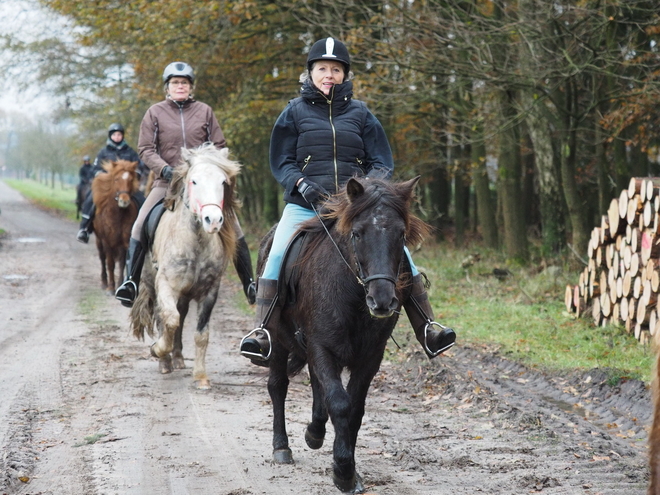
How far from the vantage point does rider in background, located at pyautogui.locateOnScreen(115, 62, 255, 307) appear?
941cm

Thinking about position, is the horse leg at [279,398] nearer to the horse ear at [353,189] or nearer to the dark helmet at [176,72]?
the horse ear at [353,189]

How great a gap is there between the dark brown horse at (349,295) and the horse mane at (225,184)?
3.05 metres

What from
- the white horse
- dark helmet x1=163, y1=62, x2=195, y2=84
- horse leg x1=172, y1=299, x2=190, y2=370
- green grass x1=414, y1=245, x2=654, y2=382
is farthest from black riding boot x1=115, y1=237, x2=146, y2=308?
green grass x1=414, y1=245, x2=654, y2=382

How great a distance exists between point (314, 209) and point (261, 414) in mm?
2280

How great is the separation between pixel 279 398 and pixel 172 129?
434 centimetres

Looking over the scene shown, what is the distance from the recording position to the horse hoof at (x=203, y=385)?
331 inches

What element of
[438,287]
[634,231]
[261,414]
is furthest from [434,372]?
[438,287]

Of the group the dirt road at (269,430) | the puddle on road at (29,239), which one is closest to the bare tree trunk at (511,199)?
the dirt road at (269,430)

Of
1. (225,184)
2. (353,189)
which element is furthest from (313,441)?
(225,184)

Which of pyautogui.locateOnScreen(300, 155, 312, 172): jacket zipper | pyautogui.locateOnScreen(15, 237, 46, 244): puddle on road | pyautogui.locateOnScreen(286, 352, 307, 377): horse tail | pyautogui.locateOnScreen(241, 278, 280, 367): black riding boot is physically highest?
pyautogui.locateOnScreen(300, 155, 312, 172): jacket zipper

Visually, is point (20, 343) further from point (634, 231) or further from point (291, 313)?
point (634, 231)

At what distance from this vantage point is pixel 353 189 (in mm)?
5070

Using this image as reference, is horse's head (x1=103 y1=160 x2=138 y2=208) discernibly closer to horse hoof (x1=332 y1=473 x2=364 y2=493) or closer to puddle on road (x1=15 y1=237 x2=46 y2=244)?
horse hoof (x1=332 y1=473 x2=364 y2=493)

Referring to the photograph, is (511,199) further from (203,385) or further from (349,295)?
(349,295)
